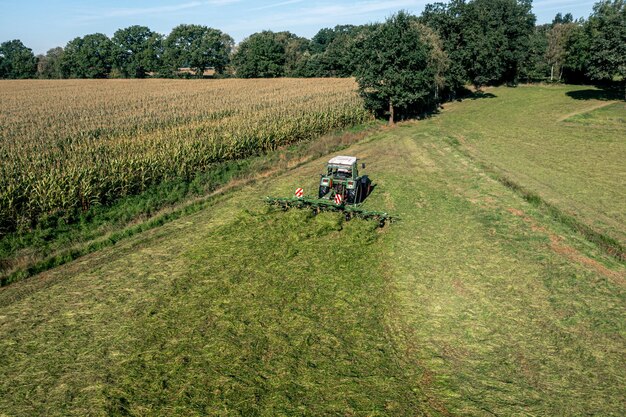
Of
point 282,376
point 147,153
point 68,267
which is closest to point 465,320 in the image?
point 282,376

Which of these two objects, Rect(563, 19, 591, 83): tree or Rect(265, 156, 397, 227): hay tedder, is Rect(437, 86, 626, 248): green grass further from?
Rect(563, 19, 591, 83): tree

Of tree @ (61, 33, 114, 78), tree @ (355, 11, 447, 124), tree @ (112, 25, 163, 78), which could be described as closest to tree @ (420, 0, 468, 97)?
tree @ (355, 11, 447, 124)

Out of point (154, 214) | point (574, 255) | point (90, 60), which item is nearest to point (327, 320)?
point (574, 255)

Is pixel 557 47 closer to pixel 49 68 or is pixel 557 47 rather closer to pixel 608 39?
pixel 608 39

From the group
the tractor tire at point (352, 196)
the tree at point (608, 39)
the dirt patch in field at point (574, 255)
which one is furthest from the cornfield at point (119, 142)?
the tree at point (608, 39)

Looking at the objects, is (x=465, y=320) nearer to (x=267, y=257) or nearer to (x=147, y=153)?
(x=267, y=257)
